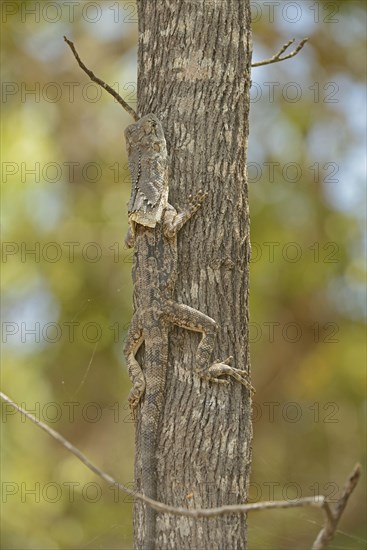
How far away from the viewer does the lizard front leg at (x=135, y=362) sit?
162 inches

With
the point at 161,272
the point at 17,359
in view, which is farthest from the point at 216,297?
the point at 17,359

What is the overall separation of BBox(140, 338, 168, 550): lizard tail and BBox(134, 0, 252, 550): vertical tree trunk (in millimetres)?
35

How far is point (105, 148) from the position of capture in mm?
11523

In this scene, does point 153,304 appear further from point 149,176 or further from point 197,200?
point 149,176

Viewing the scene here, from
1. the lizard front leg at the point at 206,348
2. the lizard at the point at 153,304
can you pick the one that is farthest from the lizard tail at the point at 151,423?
the lizard front leg at the point at 206,348

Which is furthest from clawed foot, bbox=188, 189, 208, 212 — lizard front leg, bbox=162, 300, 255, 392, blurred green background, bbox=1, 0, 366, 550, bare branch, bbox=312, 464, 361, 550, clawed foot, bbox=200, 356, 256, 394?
blurred green background, bbox=1, 0, 366, 550

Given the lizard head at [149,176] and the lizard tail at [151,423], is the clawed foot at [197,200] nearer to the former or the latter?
the lizard head at [149,176]

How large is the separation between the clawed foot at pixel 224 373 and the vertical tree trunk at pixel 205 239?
4cm

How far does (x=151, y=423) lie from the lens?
155 inches

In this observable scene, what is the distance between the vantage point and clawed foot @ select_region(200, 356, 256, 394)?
12.8 feet

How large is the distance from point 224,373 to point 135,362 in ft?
1.86

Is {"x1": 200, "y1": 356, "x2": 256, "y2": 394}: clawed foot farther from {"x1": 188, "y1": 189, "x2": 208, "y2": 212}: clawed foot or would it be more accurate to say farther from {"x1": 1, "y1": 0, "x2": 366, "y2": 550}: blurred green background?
{"x1": 1, "y1": 0, "x2": 366, "y2": 550}: blurred green background

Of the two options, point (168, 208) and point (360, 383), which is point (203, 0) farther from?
point (360, 383)

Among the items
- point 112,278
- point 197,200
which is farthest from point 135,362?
point 112,278
